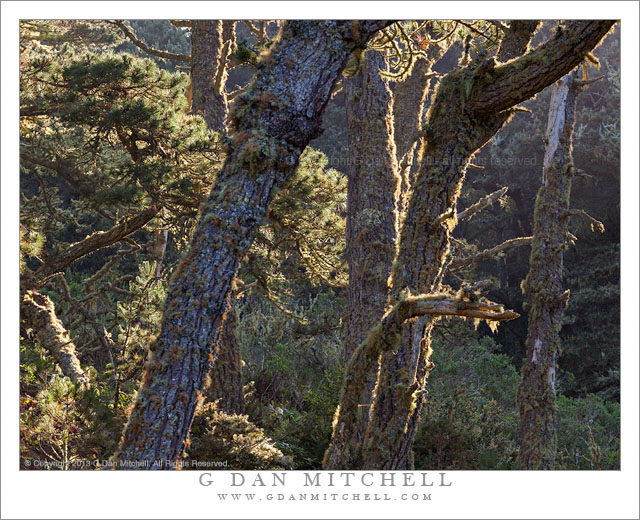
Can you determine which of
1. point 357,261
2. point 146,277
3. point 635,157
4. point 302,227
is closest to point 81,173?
point 146,277

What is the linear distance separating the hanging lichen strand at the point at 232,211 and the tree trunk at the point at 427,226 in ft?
2.72

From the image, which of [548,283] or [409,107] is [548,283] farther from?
[409,107]

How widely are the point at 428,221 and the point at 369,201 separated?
3816 millimetres

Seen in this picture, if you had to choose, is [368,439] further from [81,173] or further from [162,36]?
[162,36]

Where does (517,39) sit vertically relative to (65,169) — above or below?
above

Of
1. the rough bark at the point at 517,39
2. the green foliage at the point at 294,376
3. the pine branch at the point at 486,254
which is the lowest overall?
the green foliage at the point at 294,376

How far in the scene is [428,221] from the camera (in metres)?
4.25

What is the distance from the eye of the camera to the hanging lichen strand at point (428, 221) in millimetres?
4199

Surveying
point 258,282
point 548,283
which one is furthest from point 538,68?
point 258,282

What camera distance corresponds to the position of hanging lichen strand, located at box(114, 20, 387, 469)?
344cm

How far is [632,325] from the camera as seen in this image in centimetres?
516

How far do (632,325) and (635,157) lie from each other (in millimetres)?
1416

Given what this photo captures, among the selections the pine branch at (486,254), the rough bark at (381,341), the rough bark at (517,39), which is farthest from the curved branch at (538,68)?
the pine branch at (486,254)

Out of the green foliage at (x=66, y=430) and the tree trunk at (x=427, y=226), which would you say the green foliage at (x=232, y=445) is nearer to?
the green foliage at (x=66, y=430)
